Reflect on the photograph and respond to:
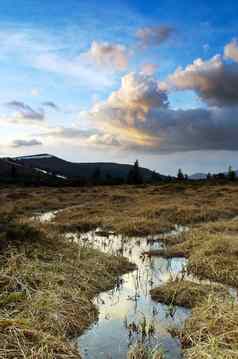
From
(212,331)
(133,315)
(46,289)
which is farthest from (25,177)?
(212,331)

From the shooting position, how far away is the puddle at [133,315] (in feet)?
30.9

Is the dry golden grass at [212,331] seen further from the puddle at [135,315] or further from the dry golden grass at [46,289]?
the dry golden grass at [46,289]

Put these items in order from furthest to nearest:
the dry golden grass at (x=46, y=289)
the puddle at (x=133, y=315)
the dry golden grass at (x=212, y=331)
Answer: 1. the puddle at (x=133, y=315)
2. the dry golden grass at (x=46, y=289)
3. the dry golden grass at (x=212, y=331)

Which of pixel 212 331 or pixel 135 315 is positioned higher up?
pixel 212 331

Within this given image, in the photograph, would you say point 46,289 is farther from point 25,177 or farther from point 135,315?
point 25,177

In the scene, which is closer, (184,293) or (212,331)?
(212,331)

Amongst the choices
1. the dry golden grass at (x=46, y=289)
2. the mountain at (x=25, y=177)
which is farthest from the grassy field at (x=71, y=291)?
the mountain at (x=25, y=177)

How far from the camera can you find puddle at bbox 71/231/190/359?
941 cm

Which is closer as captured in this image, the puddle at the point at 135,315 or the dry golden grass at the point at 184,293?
the puddle at the point at 135,315

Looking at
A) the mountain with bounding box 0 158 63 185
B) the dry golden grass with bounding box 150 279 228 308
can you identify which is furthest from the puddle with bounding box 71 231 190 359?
the mountain with bounding box 0 158 63 185

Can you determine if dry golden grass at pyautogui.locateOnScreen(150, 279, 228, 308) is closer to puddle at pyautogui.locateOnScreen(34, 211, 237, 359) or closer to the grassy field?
the grassy field

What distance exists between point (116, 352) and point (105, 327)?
156 cm

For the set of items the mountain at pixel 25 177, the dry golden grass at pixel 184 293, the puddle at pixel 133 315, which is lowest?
the puddle at pixel 133 315

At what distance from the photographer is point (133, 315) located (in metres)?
11.5
